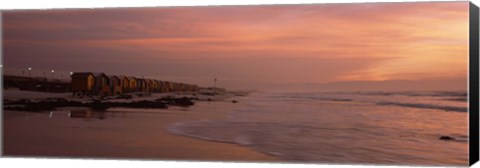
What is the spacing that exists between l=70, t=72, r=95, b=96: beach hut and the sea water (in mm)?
1078

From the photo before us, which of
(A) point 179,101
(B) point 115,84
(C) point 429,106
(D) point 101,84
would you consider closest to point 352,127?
(C) point 429,106

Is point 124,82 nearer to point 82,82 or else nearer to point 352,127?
point 82,82

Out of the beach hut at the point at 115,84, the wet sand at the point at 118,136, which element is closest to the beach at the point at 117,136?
the wet sand at the point at 118,136

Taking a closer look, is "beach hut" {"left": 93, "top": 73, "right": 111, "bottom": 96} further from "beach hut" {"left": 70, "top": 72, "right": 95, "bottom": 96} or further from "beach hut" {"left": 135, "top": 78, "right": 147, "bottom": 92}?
"beach hut" {"left": 135, "top": 78, "right": 147, "bottom": 92}

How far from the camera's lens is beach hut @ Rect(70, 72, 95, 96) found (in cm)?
861

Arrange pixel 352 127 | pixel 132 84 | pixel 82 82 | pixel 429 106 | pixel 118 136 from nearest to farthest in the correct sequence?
pixel 429 106
pixel 352 127
pixel 118 136
pixel 132 84
pixel 82 82

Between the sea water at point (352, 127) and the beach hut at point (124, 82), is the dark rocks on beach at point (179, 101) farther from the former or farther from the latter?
the beach hut at point (124, 82)

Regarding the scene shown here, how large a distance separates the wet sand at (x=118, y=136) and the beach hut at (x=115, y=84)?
17 centimetres

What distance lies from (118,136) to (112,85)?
0.46 m

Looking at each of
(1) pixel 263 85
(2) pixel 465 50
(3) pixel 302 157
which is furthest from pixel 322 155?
(2) pixel 465 50

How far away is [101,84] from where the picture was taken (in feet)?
28.3

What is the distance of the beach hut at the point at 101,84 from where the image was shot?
338 inches

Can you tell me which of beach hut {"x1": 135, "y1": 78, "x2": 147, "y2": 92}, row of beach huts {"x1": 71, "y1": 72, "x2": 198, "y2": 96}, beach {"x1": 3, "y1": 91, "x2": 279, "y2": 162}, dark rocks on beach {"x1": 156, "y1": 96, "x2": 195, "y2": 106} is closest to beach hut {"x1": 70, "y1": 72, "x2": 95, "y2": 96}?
row of beach huts {"x1": 71, "y1": 72, "x2": 198, "y2": 96}

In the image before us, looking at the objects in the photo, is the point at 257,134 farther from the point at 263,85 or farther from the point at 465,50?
the point at 465,50
